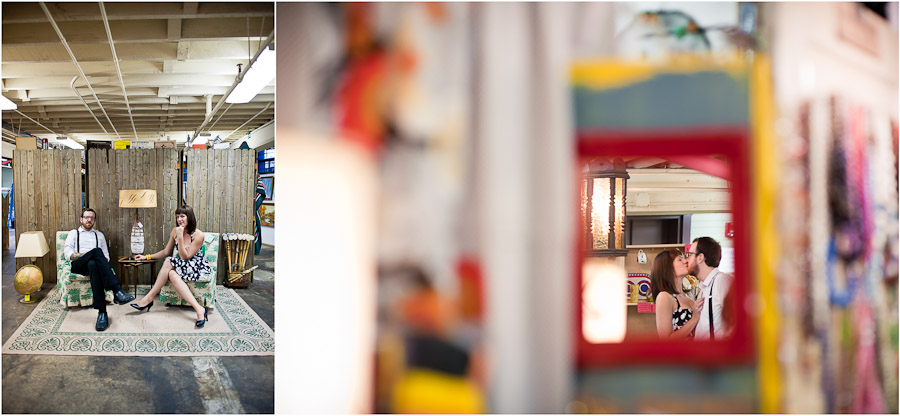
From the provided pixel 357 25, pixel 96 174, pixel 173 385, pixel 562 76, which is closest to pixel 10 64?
pixel 96 174

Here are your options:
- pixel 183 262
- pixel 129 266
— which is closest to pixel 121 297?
pixel 183 262

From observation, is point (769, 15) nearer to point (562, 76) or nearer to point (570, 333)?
point (562, 76)

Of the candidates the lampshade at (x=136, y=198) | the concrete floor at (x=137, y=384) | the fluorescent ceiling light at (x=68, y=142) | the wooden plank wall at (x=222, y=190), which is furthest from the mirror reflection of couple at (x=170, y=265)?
the fluorescent ceiling light at (x=68, y=142)

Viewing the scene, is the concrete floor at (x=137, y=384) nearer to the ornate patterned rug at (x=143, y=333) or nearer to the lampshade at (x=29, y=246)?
the ornate patterned rug at (x=143, y=333)

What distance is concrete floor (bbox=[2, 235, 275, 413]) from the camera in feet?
8.50

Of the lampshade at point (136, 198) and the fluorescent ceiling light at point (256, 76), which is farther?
the lampshade at point (136, 198)

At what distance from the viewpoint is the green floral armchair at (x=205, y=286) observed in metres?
4.58

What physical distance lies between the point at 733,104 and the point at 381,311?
1512mm

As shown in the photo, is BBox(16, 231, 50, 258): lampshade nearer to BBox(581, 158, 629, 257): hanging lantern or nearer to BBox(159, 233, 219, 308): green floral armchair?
BBox(159, 233, 219, 308): green floral armchair

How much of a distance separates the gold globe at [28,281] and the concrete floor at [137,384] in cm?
211

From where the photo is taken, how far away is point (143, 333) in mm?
3969

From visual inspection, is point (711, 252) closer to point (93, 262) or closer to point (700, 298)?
point (700, 298)

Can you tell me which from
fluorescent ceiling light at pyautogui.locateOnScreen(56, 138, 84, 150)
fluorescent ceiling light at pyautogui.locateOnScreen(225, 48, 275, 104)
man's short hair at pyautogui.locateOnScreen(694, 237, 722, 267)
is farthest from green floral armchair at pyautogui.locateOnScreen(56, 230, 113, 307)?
fluorescent ceiling light at pyautogui.locateOnScreen(56, 138, 84, 150)

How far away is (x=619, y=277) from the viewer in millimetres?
4461
